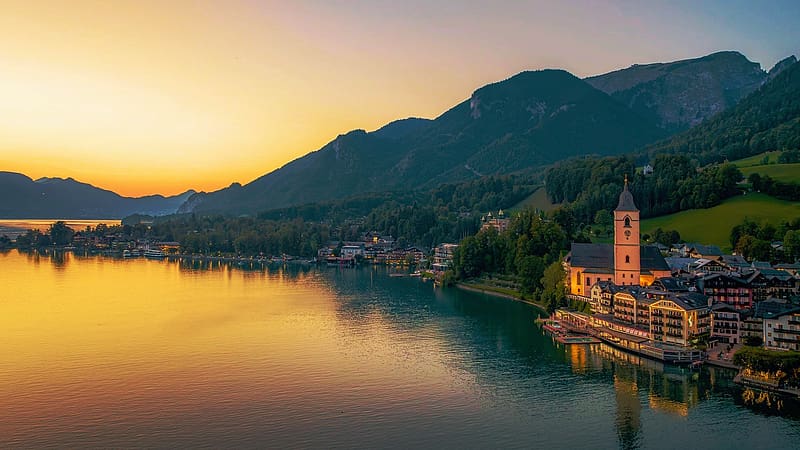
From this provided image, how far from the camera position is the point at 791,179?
70.8 metres

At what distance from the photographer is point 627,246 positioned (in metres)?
49.1

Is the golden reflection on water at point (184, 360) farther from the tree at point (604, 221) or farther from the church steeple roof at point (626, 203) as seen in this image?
the tree at point (604, 221)

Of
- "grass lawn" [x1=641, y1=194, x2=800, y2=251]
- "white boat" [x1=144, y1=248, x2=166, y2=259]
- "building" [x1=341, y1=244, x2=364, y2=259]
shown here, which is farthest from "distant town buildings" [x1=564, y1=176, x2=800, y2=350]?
"white boat" [x1=144, y1=248, x2=166, y2=259]

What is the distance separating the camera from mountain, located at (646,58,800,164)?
306 feet

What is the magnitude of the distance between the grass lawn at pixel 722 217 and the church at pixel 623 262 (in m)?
15.0

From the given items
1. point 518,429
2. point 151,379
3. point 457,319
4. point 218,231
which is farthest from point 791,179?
point 218,231

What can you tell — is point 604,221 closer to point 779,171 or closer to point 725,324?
point 779,171

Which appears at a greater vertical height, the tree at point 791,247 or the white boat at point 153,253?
the tree at point 791,247

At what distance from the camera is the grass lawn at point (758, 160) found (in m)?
84.0

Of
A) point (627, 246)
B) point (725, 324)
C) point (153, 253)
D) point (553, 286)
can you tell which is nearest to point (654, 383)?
point (725, 324)

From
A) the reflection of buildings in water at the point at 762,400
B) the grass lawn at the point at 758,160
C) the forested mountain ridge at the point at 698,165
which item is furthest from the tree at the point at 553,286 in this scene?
the grass lawn at the point at 758,160

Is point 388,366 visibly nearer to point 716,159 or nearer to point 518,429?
point 518,429

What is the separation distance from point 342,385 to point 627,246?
27.2m

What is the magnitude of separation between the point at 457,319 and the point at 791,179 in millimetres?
44447
